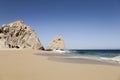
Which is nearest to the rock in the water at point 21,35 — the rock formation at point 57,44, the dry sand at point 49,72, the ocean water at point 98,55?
the rock formation at point 57,44

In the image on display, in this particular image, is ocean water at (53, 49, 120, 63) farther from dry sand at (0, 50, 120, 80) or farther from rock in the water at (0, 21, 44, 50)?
rock in the water at (0, 21, 44, 50)

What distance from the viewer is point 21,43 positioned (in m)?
72.4

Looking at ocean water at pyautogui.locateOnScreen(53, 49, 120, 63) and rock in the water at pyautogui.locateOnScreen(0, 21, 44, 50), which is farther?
rock in the water at pyautogui.locateOnScreen(0, 21, 44, 50)

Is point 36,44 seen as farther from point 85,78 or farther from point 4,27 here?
point 85,78

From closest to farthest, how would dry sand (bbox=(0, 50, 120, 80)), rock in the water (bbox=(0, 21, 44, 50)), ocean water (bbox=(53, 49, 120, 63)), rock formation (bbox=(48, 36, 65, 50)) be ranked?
dry sand (bbox=(0, 50, 120, 80))
ocean water (bbox=(53, 49, 120, 63))
rock in the water (bbox=(0, 21, 44, 50))
rock formation (bbox=(48, 36, 65, 50))

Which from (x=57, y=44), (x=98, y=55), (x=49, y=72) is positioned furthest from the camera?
(x=57, y=44)

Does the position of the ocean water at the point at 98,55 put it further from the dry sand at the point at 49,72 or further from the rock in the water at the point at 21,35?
the rock in the water at the point at 21,35

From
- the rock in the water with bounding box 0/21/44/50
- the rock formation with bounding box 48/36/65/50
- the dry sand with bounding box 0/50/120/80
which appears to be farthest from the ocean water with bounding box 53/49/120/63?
the rock formation with bounding box 48/36/65/50

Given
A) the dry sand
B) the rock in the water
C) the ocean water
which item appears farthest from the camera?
the rock in the water

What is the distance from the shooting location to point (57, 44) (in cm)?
8969

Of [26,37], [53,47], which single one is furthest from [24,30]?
[53,47]

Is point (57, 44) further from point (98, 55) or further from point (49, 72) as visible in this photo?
point (49, 72)

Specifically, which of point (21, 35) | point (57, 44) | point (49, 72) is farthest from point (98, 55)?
point (57, 44)

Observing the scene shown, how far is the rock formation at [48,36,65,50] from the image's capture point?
8906 centimetres
